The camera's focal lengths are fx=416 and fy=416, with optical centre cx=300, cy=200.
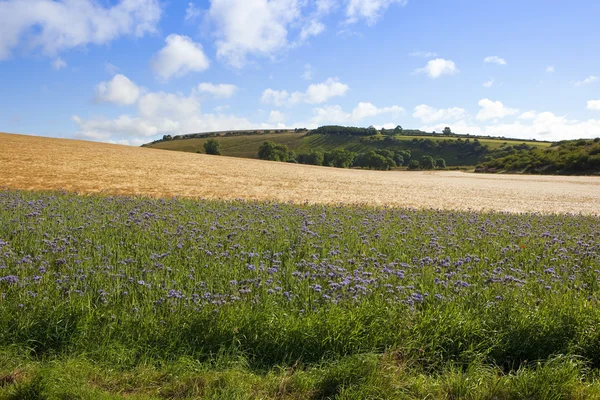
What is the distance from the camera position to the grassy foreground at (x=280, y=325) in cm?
442

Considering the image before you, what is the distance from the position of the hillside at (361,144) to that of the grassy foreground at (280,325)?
373ft

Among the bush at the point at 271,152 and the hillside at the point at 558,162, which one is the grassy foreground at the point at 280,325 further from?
the bush at the point at 271,152

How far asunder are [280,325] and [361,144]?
483 ft

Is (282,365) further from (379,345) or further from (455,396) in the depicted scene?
(455,396)

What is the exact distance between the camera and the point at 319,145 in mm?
154125

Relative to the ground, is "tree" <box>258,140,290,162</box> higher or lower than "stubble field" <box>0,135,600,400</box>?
higher

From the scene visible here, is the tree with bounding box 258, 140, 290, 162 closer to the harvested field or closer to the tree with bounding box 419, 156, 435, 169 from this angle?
the tree with bounding box 419, 156, 435, 169

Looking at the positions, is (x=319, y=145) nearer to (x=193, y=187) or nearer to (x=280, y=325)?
(x=193, y=187)

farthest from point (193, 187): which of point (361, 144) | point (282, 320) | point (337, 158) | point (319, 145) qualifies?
point (319, 145)

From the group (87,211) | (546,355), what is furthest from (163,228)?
(546,355)

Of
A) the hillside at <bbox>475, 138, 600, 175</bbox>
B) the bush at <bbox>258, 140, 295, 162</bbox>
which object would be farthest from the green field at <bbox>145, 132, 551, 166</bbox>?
the hillside at <bbox>475, 138, 600, 175</bbox>

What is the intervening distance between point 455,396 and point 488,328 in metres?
1.48

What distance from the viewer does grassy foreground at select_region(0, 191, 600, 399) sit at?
4.42 m

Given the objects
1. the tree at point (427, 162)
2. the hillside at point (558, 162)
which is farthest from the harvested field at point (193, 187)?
the tree at point (427, 162)
